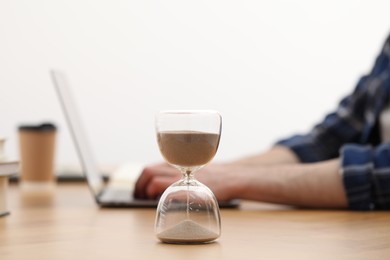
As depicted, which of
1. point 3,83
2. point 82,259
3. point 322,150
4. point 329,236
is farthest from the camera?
point 3,83

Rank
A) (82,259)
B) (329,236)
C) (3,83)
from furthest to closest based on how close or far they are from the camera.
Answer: (3,83) → (329,236) → (82,259)

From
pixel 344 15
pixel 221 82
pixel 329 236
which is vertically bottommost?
pixel 329 236

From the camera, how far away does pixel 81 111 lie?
280 cm

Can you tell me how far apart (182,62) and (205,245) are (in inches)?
81.0

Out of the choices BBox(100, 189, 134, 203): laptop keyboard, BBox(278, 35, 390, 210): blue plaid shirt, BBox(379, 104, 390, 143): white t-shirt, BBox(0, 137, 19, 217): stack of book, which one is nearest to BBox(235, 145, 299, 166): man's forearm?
BBox(278, 35, 390, 210): blue plaid shirt

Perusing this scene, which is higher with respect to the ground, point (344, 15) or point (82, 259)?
point (344, 15)

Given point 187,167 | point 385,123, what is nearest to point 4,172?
point 187,167

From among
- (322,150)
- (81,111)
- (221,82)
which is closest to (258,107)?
(221,82)

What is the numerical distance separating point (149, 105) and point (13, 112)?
1.72ft

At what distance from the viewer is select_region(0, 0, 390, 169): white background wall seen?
9.20 ft

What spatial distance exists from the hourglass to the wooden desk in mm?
Result: 20

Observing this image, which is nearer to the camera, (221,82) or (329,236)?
(329,236)

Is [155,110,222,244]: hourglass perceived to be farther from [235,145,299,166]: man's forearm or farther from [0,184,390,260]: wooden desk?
[235,145,299,166]: man's forearm

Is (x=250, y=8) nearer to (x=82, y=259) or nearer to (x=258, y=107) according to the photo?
(x=258, y=107)
